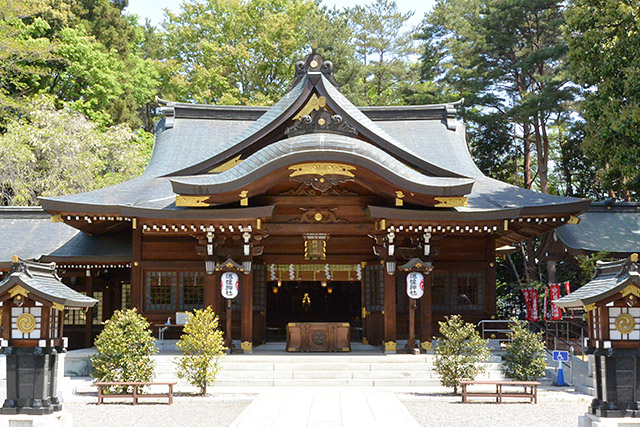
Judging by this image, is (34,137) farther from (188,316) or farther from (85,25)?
(188,316)

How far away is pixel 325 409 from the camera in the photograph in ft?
38.6

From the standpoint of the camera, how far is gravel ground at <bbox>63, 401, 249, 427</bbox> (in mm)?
10711

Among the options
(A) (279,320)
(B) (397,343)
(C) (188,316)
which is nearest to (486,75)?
(A) (279,320)

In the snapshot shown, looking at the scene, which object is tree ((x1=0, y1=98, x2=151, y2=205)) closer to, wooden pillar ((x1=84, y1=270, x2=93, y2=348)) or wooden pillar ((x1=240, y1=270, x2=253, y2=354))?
wooden pillar ((x1=84, y1=270, x2=93, y2=348))

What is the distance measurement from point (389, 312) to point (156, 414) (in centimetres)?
742

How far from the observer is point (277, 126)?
1894 cm

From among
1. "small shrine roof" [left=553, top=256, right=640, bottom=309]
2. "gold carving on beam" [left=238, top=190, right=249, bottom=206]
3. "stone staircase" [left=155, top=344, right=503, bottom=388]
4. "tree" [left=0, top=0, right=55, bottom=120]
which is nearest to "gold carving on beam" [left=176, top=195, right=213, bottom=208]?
"gold carving on beam" [left=238, top=190, right=249, bottom=206]

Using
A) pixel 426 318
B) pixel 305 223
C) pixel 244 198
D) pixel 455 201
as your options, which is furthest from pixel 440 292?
pixel 244 198

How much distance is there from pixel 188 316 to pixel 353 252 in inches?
261

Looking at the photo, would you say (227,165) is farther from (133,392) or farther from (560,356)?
(560,356)

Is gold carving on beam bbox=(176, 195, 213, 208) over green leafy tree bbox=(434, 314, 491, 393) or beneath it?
over

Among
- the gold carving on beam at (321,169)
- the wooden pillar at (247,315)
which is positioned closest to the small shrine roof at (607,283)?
the gold carving on beam at (321,169)

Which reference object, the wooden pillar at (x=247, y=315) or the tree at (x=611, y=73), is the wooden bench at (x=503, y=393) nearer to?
the wooden pillar at (x=247, y=315)

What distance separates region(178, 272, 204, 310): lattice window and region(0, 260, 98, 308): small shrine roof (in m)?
7.63
